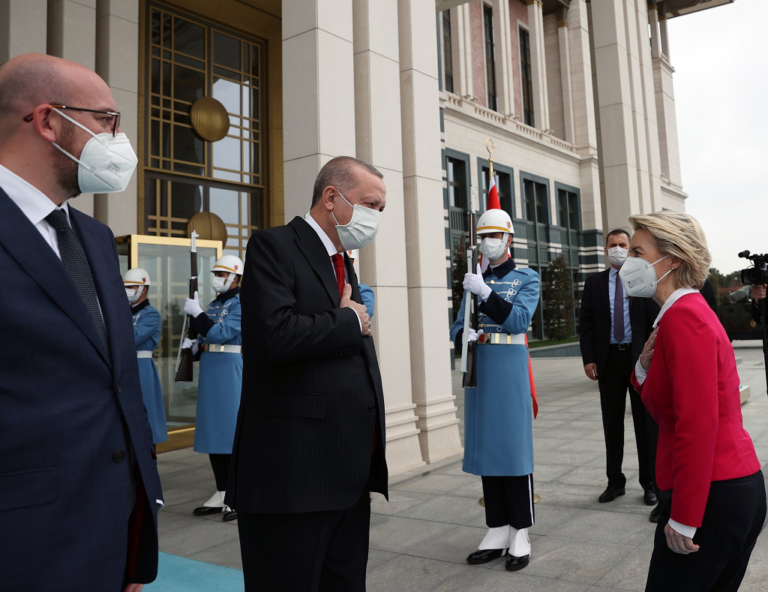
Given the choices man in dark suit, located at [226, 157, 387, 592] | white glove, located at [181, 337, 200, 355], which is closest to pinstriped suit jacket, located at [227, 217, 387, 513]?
man in dark suit, located at [226, 157, 387, 592]

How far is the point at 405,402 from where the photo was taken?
262 inches

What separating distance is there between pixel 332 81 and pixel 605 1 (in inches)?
276

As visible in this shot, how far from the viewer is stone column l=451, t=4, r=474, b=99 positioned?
89.0 ft

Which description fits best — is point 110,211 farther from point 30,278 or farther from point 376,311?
point 30,278

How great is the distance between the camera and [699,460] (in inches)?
78.3

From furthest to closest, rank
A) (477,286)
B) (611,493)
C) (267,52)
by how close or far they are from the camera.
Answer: (267,52) < (611,493) < (477,286)

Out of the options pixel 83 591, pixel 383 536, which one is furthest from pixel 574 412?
pixel 83 591

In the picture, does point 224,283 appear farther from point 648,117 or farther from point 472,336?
point 648,117

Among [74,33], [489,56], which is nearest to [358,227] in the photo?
[74,33]

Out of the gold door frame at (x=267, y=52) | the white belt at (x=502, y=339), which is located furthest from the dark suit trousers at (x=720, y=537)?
the gold door frame at (x=267, y=52)

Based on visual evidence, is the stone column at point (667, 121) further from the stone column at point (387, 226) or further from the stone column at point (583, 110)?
the stone column at point (387, 226)

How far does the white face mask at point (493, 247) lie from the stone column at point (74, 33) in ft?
19.3

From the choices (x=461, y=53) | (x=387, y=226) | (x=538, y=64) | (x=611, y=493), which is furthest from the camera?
(x=538, y=64)

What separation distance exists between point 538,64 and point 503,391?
3245 centimetres
